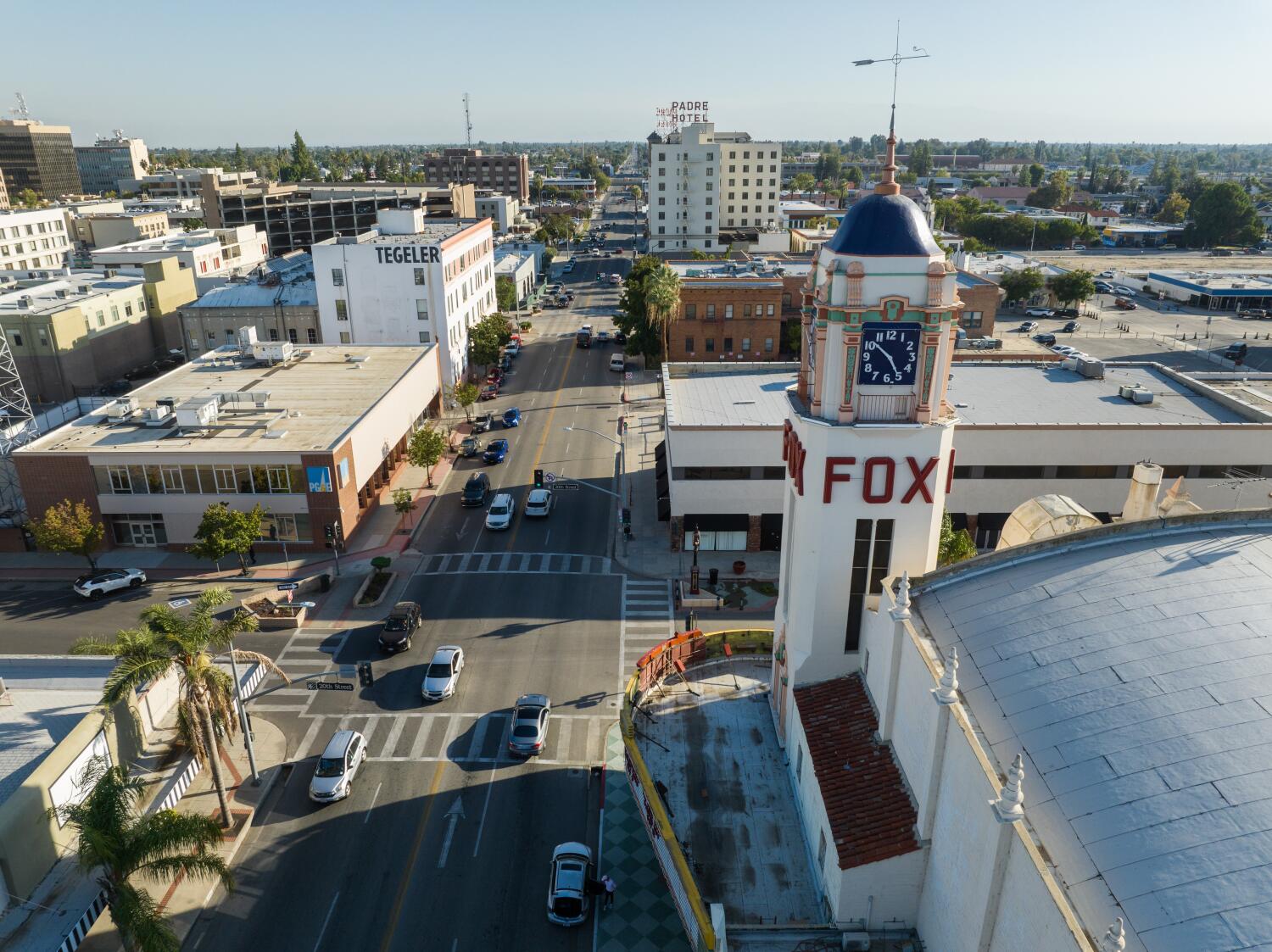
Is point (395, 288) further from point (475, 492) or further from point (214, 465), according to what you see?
point (214, 465)

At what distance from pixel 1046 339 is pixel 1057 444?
243 feet

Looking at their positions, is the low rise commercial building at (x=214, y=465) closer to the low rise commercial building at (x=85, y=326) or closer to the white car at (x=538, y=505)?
the white car at (x=538, y=505)

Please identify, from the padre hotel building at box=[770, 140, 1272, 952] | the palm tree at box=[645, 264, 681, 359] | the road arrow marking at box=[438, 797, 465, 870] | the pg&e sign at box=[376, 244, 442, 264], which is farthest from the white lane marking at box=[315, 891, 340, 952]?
the palm tree at box=[645, 264, 681, 359]

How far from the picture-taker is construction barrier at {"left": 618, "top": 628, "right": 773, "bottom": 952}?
900 inches

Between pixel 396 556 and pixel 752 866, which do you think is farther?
pixel 396 556

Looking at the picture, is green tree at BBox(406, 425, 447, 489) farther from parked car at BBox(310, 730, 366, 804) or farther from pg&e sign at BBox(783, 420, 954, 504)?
pg&e sign at BBox(783, 420, 954, 504)

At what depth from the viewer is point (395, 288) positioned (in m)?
90.1

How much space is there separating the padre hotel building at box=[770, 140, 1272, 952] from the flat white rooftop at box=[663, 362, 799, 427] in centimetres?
2869

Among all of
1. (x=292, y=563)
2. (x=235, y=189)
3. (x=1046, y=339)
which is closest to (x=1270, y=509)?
(x=292, y=563)

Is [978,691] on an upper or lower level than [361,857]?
upper

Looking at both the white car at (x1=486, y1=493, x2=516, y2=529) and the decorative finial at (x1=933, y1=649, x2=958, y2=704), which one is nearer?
the decorative finial at (x1=933, y1=649, x2=958, y2=704)

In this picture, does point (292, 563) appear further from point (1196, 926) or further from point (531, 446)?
point (1196, 926)

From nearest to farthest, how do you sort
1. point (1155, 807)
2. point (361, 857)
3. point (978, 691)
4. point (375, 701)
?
1. point (1155, 807)
2. point (978, 691)
3. point (361, 857)
4. point (375, 701)

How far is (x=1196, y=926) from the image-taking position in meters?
13.5
